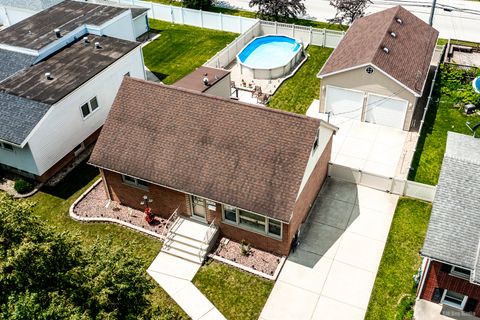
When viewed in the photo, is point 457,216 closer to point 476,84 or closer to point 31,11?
point 476,84

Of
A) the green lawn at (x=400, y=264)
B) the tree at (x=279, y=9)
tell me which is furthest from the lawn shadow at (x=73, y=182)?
the tree at (x=279, y=9)

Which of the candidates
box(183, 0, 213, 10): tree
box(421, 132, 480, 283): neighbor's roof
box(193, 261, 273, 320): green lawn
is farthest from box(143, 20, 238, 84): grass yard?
box(421, 132, 480, 283): neighbor's roof

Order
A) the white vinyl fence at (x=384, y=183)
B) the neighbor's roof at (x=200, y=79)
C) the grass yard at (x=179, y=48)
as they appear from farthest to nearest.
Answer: the grass yard at (x=179, y=48)
the neighbor's roof at (x=200, y=79)
the white vinyl fence at (x=384, y=183)

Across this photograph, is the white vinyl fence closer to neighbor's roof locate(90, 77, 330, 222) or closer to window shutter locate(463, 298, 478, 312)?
neighbor's roof locate(90, 77, 330, 222)

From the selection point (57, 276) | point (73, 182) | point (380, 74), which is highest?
point (57, 276)

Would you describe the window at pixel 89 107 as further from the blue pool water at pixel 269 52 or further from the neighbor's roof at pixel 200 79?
the blue pool water at pixel 269 52

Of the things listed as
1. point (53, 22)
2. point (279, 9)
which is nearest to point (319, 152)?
point (53, 22)

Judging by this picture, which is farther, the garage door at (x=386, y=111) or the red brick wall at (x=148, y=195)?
the garage door at (x=386, y=111)
